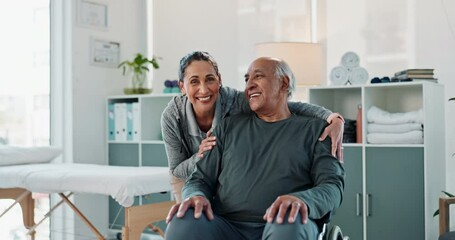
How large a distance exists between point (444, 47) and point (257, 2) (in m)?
1.39

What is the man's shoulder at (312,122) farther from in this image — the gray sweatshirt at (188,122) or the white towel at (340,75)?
the white towel at (340,75)

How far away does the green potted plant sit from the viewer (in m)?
4.59

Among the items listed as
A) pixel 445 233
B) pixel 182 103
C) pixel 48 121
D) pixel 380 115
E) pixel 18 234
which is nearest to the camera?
pixel 182 103

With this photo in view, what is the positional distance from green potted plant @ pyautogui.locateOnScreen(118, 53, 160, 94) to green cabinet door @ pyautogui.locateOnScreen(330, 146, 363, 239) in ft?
5.42

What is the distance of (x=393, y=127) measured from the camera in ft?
11.6

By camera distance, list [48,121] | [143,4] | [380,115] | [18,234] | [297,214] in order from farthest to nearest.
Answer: [143,4], [48,121], [18,234], [380,115], [297,214]

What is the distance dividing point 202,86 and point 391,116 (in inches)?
63.3

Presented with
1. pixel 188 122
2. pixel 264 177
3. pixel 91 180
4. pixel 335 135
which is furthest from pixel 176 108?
pixel 91 180

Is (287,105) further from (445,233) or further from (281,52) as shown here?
(281,52)

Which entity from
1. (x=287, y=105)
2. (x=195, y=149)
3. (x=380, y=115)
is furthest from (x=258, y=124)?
(x=380, y=115)

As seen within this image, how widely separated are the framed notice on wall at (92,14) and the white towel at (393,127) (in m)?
2.16

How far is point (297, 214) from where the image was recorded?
1901 millimetres

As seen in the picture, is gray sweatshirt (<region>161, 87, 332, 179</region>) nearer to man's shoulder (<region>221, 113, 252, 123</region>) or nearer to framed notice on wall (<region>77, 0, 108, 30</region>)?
man's shoulder (<region>221, 113, 252, 123</region>)

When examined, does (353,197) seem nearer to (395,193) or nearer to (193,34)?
(395,193)
